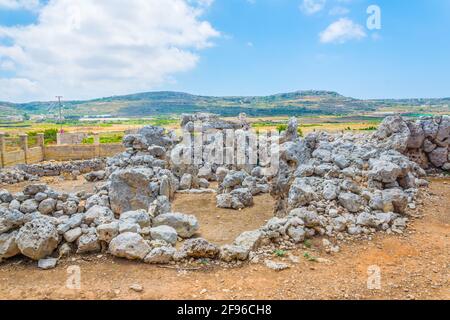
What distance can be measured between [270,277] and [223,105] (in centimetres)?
14010

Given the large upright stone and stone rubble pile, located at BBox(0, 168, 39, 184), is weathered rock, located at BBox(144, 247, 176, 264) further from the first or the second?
stone rubble pile, located at BBox(0, 168, 39, 184)

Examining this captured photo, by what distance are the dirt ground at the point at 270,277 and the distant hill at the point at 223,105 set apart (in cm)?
10517

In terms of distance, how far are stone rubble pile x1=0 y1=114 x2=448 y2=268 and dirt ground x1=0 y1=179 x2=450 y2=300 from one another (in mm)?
366

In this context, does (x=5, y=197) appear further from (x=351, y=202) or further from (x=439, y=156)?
(x=439, y=156)

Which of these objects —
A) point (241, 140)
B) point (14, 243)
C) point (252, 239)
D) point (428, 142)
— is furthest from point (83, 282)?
point (428, 142)

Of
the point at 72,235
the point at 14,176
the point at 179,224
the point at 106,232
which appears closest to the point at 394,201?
the point at 179,224

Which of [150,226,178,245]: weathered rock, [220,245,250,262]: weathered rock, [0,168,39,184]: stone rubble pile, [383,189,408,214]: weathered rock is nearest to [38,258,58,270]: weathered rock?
[150,226,178,245]: weathered rock

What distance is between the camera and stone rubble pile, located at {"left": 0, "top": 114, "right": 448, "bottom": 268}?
7547 millimetres

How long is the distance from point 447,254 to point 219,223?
6345mm

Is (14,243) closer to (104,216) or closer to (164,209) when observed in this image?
(104,216)

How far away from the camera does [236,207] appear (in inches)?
539

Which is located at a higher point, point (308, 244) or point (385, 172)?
point (385, 172)

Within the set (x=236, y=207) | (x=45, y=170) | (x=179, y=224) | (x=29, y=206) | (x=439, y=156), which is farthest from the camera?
(x=45, y=170)

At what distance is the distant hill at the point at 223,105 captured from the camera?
123m
